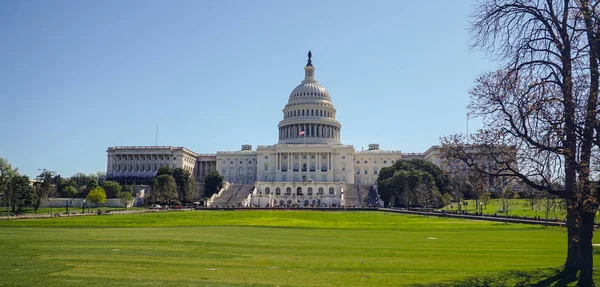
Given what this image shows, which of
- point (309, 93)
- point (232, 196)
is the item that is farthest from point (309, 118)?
point (232, 196)

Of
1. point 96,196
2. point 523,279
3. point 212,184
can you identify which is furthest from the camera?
point 212,184

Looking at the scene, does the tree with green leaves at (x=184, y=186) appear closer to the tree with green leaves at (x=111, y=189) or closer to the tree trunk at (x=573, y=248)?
the tree with green leaves at (x=111, y=189)

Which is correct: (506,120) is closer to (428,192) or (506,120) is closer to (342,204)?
(428,192)

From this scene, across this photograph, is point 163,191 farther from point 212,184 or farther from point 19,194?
point 19,194

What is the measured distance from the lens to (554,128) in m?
17.6

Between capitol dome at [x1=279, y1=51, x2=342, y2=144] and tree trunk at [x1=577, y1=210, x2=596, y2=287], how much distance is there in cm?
15467

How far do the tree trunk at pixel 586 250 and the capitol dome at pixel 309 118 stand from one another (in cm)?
15467

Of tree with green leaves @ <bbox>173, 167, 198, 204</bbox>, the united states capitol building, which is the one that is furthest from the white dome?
tree with green leaves @ <bbox>173, 167, 198, 204</bbox>

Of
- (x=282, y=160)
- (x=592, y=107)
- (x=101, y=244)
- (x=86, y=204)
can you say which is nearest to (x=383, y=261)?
(x=592, y=107)

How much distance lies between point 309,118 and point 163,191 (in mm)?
73383

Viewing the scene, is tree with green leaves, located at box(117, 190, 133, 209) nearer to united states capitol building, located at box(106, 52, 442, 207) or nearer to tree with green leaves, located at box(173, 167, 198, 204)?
tree with green leaves, located at box(173, 167, 198, 204)

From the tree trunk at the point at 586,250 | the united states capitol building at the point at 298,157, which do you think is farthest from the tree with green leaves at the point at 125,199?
the tree trunk at the point at 586,250

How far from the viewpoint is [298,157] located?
16875 centimetres

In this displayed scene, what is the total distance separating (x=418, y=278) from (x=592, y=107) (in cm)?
831
